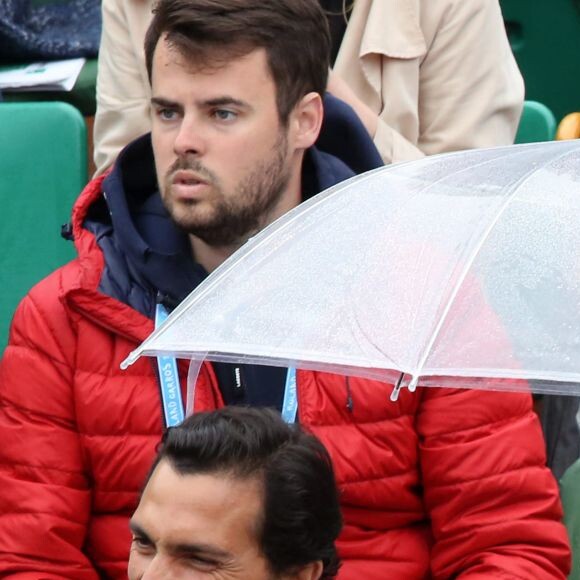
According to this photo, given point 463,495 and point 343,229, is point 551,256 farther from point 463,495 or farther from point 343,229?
point 463,495

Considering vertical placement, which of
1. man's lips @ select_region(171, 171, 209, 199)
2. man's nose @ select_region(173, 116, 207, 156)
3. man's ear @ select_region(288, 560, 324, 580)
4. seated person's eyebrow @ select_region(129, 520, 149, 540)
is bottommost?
man's ear @ select_region(288, 560, 324, 580)

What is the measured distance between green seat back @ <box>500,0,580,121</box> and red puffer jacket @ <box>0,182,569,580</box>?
299 centimetres

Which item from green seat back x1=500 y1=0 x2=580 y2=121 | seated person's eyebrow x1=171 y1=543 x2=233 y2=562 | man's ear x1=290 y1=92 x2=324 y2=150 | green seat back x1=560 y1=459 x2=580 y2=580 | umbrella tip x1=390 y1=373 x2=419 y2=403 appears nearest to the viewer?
umbrella tip x1=390 y1=373 x2=419 y2=403

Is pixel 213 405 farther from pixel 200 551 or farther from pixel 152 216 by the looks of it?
pixel 200 551

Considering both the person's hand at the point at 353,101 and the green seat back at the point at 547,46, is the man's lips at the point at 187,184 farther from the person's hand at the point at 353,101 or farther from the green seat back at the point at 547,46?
the green seat back at the point at 547,46

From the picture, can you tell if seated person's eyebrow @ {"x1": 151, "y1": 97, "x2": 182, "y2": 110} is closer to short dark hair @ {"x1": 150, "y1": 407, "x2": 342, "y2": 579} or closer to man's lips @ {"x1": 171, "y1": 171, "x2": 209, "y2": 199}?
man's lips @ {"x1": 171, "y1": 171, "x2": 209, "y2": 199}

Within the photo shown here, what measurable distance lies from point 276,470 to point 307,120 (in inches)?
44.7

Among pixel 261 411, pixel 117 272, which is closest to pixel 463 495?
pixel 261 411

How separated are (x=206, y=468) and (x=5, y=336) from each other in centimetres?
166

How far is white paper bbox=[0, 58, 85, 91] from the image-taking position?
4488 mm

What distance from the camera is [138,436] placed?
2.92m

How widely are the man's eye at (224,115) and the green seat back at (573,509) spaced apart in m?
1.00

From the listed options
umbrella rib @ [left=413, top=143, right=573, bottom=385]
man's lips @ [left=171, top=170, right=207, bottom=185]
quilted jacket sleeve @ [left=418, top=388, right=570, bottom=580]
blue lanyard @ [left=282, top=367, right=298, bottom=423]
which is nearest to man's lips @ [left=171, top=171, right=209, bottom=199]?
man's lips @ [left=171, top=170, right=207, bottom=185]

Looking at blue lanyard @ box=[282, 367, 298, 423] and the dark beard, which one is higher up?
the dark beard
